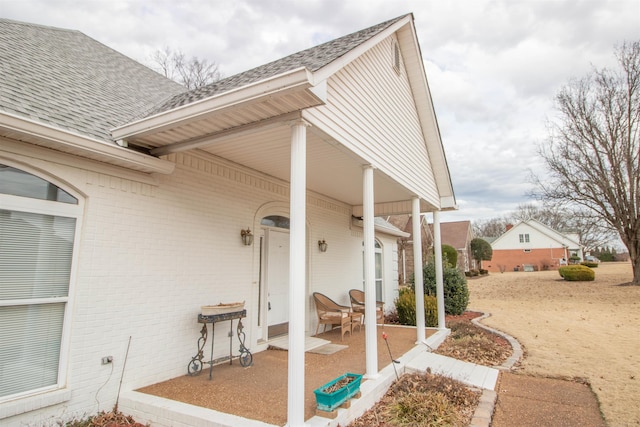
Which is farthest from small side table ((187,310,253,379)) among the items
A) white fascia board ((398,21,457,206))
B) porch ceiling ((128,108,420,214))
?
white fascia board ((398,21,457,206))

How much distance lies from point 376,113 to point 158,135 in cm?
337

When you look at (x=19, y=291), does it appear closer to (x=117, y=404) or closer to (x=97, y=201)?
(x=97, y=201)

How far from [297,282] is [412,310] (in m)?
7.27

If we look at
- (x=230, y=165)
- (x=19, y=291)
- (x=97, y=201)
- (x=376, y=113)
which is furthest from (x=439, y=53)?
(x=19, y=291)

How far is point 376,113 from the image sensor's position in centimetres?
571

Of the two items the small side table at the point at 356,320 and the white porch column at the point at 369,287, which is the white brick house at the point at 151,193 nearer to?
the white porch column at the point at 369,287

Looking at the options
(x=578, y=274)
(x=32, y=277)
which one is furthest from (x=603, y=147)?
(x=32, y=277)

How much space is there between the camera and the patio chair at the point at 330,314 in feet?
24.9

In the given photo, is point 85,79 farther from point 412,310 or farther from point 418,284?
point 412,310

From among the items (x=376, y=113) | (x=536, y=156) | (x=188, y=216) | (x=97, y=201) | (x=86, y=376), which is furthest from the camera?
(x=536, y=156)

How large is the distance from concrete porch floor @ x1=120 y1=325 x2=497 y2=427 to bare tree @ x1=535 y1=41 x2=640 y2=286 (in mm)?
17621

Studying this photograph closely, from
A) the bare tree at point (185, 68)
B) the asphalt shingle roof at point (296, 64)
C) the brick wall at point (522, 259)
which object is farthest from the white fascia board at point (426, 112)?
the brick wall at point (522, 259)

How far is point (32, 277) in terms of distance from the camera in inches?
139

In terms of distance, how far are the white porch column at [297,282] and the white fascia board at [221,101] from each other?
0.53 metres
